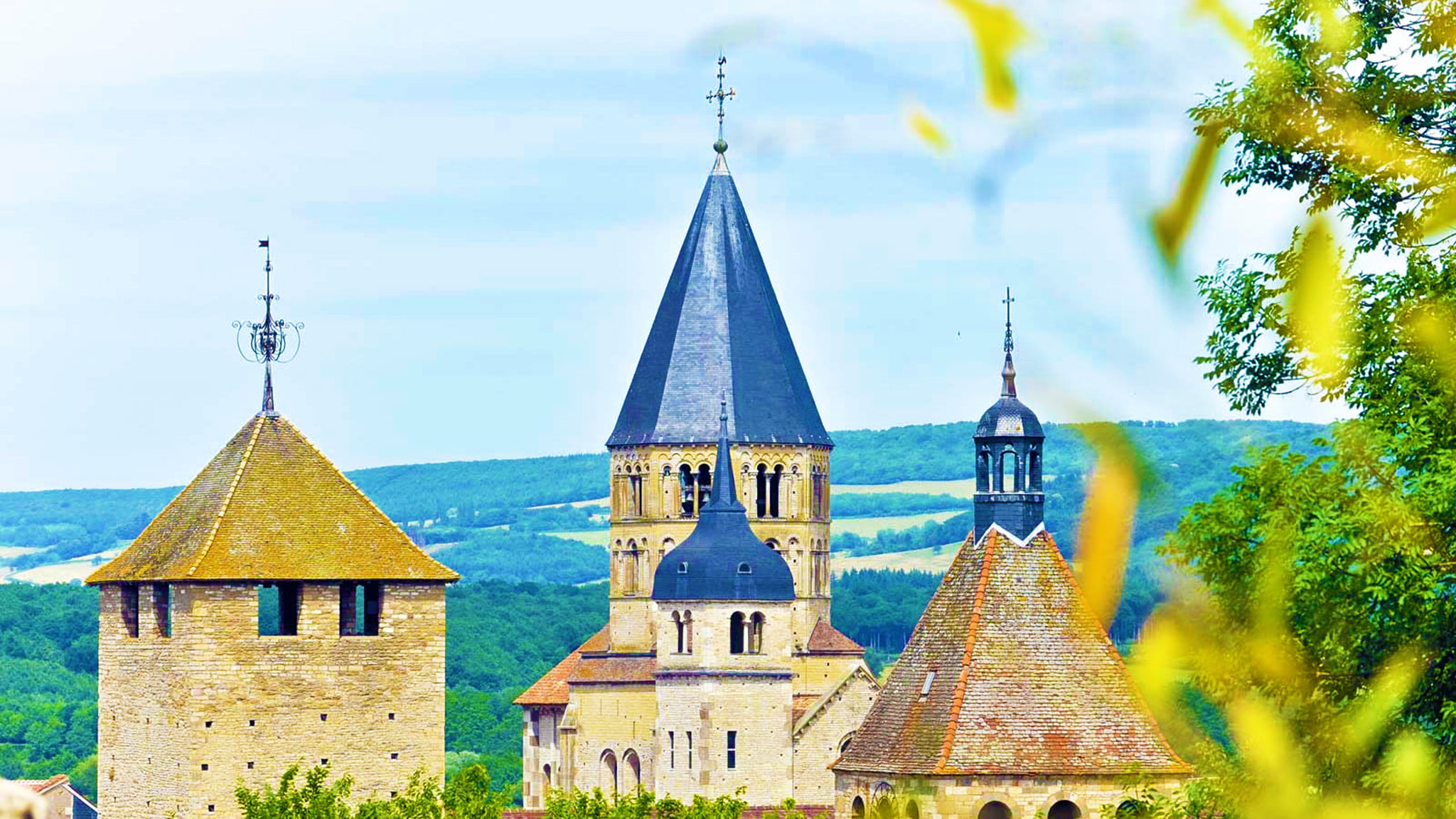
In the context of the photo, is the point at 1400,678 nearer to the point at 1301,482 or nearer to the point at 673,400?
the point at 1301,482

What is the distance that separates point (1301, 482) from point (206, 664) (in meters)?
35.1

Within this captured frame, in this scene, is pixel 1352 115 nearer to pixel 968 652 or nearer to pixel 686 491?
pixel 968 652

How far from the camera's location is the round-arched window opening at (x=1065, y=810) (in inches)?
1957

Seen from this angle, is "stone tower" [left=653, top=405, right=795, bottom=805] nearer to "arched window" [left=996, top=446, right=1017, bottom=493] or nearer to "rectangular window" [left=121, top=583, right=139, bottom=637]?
"rectangular window" [left=121, top=583, right=139, bottom=637]

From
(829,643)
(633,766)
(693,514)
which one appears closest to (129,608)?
(633,766)

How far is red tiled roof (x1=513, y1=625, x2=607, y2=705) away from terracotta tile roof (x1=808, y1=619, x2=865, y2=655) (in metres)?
7.15

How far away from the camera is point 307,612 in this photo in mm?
54469

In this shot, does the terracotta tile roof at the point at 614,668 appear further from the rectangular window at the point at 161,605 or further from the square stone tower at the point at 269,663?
the square stone tower at the point at 269,663

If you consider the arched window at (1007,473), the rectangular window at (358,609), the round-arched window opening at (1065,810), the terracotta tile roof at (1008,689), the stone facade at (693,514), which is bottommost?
the round-arched window opening at (1065,810)

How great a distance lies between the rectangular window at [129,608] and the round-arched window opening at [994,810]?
15.4 meters

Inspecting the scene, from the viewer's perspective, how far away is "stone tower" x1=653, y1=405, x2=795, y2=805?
9588 cm

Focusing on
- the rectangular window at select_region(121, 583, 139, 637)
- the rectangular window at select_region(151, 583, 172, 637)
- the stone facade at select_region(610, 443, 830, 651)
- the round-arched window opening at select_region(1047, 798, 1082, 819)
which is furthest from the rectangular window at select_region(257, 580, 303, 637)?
the stone facade at select_region(610, 443, 830, 651)

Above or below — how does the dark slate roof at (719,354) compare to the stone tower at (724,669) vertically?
above

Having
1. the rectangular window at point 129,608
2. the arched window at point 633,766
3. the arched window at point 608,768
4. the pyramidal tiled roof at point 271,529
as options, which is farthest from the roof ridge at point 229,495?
the arched window at point 608,768
